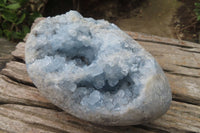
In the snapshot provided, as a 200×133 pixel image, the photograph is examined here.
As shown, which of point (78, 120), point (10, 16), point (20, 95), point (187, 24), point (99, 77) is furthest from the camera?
point (187, 24)

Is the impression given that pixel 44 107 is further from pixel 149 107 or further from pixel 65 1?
pixel 65 1

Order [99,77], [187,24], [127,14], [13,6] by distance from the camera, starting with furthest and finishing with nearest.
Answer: [127,14]
[187,24]
[13,6]
[99,77]

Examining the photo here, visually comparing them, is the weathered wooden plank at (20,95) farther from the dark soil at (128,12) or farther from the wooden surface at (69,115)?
the dark soil at (128,12)

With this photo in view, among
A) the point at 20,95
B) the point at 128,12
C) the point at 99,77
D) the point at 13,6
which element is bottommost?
the point at 20,95

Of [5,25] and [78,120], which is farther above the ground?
[5,25]

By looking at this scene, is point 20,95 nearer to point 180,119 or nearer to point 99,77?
point 99,77

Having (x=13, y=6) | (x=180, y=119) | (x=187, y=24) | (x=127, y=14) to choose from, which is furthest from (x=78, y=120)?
(x=127, y=14)
